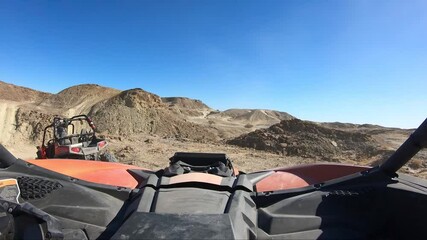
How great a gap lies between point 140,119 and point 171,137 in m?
7.08

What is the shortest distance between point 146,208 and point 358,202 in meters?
1.40

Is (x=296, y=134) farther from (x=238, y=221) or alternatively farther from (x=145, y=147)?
(x=238, y=221)

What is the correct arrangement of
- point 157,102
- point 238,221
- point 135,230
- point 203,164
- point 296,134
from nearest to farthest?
point 135,230, point 238,221, point 203,164, point 296,134, point 157,102

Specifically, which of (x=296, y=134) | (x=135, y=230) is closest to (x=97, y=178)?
Result: (x=135, y=230)

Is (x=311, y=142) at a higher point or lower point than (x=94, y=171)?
higher

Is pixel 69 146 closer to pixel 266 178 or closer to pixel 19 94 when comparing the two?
pixel 266 178

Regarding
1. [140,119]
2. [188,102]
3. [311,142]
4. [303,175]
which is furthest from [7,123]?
[188,102]

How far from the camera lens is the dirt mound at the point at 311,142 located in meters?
18.5

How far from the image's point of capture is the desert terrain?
52.7ft

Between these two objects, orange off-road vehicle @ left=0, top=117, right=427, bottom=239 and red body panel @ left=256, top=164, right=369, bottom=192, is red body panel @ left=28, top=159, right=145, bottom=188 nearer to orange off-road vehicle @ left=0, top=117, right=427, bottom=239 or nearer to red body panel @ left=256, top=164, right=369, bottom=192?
orange off-road vehicle @ left=0, top=117, right=427, bottom=239

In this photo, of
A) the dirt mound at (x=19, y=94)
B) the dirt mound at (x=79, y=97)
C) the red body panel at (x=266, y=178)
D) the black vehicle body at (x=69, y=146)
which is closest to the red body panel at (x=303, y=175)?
the red body panel at (x=266, y=178)

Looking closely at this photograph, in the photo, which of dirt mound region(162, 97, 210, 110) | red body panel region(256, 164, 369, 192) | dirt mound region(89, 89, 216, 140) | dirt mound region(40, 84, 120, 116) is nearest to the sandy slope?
dirt mound region(89, 89, 216, 140)

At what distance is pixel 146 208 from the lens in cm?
241

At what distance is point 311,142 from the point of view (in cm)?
1995
